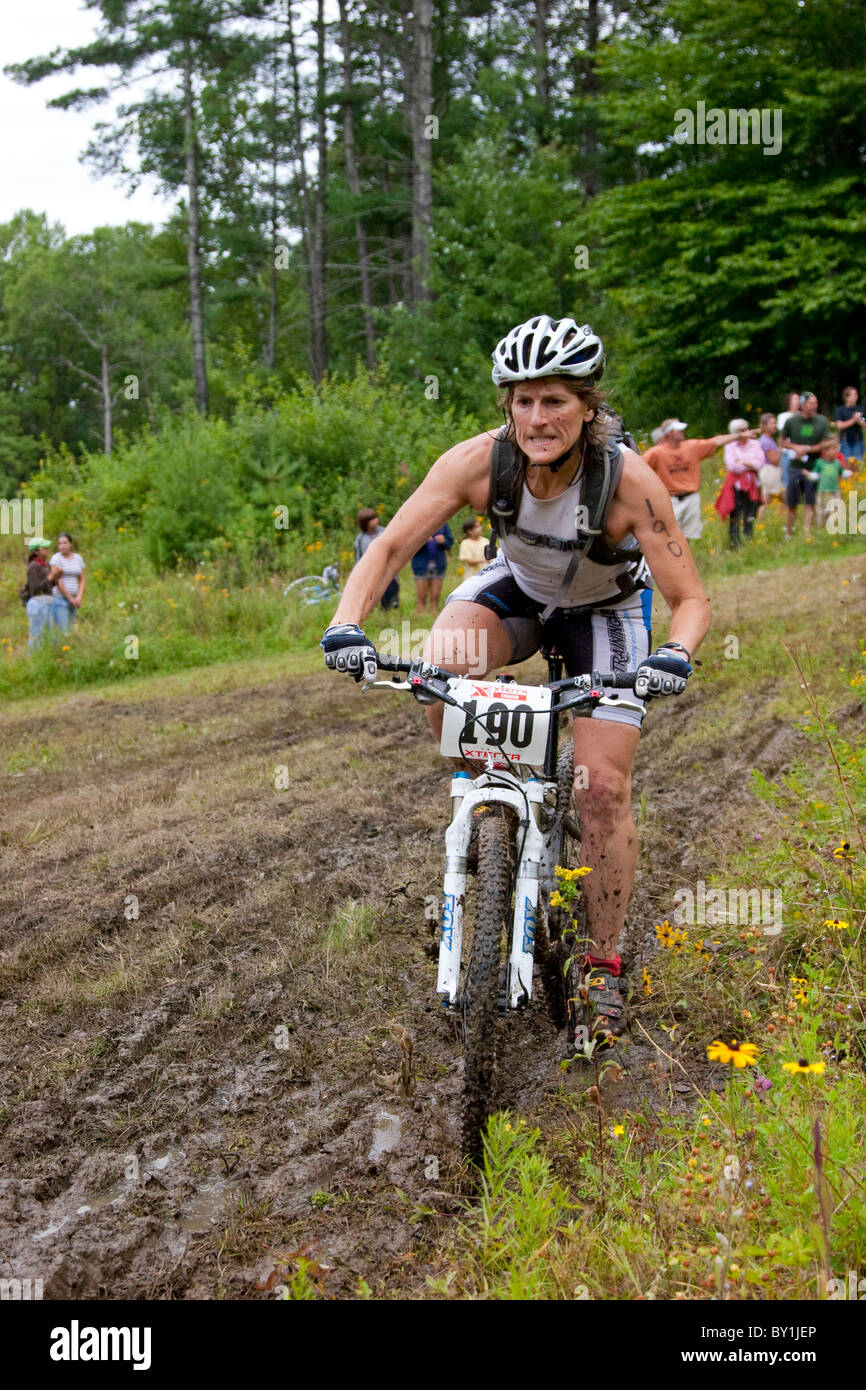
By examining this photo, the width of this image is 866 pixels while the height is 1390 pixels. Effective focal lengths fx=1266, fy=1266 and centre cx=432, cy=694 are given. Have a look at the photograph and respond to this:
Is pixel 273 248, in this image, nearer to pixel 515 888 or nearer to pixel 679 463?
pixel 679 463

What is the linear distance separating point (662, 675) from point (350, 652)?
895 millimetres

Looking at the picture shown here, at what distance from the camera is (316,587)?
17.3 m

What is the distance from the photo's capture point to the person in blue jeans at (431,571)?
52.9ft

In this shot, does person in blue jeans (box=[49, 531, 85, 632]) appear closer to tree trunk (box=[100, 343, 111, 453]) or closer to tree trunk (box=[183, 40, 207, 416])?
tree trunk (box=[183, 40, 207, 416])

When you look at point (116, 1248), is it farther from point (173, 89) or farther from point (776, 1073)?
point (173, 89)

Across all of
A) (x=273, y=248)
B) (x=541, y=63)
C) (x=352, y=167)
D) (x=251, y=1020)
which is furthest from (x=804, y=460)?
(x=273, y=248)

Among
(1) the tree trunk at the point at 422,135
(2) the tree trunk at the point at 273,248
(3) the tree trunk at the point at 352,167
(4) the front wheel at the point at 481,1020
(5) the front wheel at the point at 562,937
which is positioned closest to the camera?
(4) the front wheel at the point at 481,1020

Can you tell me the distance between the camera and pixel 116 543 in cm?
2052

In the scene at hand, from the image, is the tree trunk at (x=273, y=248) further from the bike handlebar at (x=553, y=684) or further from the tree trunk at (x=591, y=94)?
the bike handlebar at (x=553, y=684)

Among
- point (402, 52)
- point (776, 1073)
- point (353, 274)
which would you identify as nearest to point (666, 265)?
point (402, 52)

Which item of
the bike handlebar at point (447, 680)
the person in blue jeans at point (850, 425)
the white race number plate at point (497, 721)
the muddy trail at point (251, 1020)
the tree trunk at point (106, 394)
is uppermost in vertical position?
the tree trunk at point (106, 394)

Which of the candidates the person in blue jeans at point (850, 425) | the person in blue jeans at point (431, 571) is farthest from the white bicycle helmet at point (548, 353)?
the person in blue jeans at point (850, 425)

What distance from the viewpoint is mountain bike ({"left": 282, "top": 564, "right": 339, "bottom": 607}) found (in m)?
17.0

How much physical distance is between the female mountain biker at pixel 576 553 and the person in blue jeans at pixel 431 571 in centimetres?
1162
